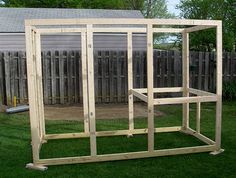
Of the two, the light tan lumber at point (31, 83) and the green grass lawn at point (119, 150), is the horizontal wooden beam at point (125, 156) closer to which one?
the green grass lawn at point (119, 150)

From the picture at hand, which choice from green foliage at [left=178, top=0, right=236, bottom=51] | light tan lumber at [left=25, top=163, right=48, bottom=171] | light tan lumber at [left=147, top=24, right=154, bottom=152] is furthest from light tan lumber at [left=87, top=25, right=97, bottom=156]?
green foliage at [left=178, top=0, right=236, bottom=51]

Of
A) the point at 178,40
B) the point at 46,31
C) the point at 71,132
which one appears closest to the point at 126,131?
the point at 71,132

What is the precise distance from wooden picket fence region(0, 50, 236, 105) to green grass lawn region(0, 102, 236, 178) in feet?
9.05

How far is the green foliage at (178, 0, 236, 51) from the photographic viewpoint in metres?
26.3

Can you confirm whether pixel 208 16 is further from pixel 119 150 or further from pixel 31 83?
pixel 31 83

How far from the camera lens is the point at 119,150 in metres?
6.68

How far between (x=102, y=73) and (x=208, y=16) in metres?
20.6

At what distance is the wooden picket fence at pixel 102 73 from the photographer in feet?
39.9

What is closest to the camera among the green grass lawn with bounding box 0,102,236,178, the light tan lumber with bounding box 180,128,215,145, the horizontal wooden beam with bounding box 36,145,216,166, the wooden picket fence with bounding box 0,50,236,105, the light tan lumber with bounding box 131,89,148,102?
the green grass lawn with bounding box 0,102,236,178

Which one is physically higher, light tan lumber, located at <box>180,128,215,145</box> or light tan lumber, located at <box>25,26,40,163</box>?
light tan lumber, located at <box>25,26,40,163</box>

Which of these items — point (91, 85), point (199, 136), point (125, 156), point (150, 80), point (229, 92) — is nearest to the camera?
point (91, 85)

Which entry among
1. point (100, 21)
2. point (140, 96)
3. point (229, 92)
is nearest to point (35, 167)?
point (140, 96)

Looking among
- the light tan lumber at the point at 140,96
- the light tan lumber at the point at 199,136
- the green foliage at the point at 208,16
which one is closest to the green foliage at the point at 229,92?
the light tan lumber at the point at 199,136

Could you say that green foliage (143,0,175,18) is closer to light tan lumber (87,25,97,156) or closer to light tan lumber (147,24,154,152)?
light tan lumber (147,24,154,152)
